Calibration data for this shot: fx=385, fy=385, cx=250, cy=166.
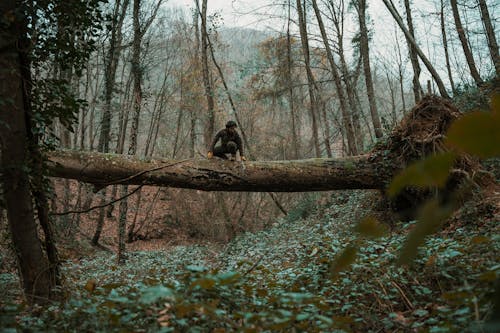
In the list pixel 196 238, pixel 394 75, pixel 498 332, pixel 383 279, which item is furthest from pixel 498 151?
pixel 394 75

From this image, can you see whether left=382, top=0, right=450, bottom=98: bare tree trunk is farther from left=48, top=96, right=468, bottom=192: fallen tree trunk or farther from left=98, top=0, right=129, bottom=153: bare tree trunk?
left=98, top=0, right=129, bottom=153: bare tree trunk

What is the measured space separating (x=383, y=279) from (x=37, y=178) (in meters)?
3.47

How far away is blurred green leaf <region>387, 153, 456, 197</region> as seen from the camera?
0.57 meters

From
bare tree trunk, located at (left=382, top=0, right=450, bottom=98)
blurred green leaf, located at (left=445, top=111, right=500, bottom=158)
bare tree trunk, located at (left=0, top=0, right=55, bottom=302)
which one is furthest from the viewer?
bare tree trunk, located at (left=382, top=0, right=450, bottom=98)

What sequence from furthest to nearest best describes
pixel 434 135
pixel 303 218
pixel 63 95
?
pixel 303 218 < pixel 434 135 < pixel 63 95

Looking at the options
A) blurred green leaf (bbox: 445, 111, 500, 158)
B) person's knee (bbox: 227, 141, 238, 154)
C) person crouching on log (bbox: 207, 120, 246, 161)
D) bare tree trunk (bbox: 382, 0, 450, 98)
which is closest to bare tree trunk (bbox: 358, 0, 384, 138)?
bare tree trunk (bbox: 382, 0, 450, 98)

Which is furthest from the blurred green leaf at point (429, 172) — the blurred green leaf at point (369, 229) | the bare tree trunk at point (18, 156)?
the bare tree trunk at point (18, 156)

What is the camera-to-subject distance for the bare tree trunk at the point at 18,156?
10.9 ft

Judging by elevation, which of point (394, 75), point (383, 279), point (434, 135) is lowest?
point (383, 279)

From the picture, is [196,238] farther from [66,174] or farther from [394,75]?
[394,75]

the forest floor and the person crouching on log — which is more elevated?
the person crouching on log

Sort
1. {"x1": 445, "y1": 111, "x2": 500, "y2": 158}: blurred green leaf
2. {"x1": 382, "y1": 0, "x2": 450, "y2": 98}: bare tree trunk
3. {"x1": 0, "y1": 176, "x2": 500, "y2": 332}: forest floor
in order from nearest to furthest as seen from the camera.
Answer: {"x1": 445, "y1": 111, "x2": 500, "y2": 158}: blurred green leaf < {"x1": 0, "y1": 176, "x2": 500, "y2": 332}: forest floor < {"x1": 382, "y1": 0, "x2": 450, "y2": 98}: bare tree trunk

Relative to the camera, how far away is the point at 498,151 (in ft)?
1.90

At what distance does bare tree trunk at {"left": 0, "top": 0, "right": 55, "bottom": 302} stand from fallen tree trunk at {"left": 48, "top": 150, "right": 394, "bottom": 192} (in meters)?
2.79
